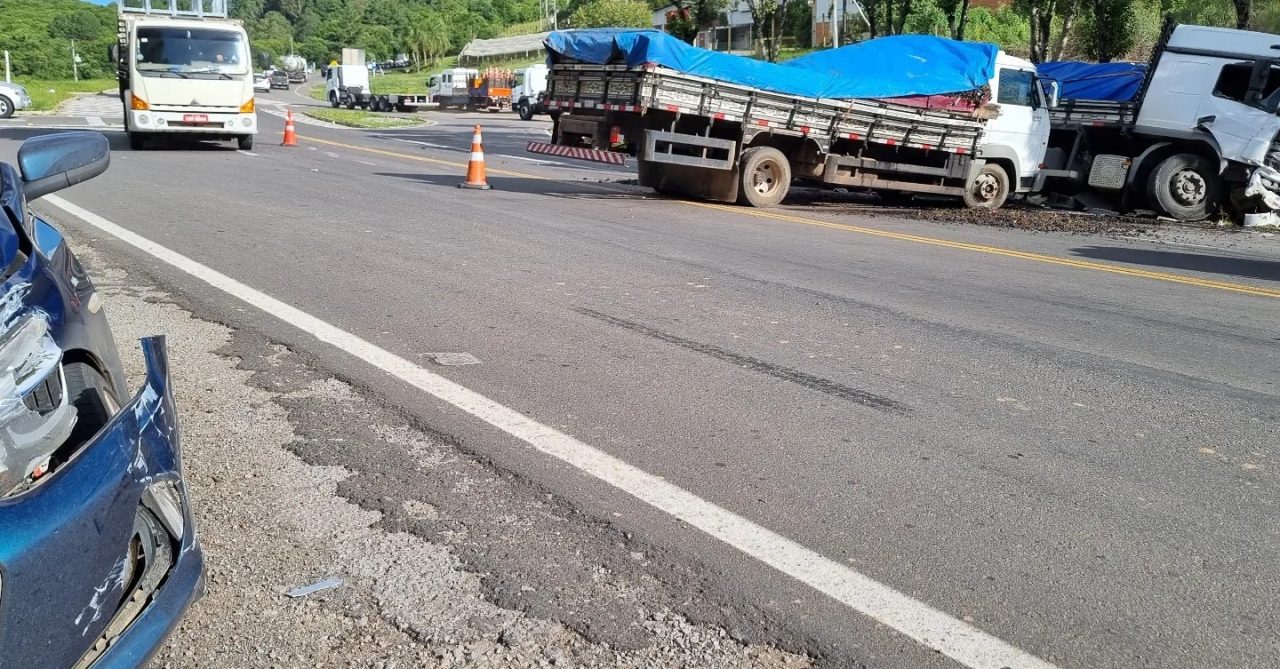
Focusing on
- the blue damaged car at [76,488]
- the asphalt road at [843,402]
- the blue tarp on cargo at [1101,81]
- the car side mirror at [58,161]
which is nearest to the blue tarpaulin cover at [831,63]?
the asphalt road at [843,402]

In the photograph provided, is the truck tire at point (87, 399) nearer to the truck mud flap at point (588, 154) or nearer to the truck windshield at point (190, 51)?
the truck mud flap at point (588, 154)

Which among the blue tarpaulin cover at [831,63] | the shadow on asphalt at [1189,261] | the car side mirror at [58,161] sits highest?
the blue tarpaulin cover at [831,63]

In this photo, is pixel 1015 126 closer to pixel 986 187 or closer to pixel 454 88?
pixel 986 187

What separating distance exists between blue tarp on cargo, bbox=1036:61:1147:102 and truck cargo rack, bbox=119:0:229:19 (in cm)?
1712

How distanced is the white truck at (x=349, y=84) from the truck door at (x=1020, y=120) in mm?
48533

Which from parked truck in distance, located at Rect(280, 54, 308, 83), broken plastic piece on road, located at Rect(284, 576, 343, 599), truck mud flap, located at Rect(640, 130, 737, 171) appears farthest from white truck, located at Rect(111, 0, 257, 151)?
parked truck in distance, located at Rect(280, 54, 308, 83)

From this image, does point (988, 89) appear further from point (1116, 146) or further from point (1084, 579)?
point (1084, 579)

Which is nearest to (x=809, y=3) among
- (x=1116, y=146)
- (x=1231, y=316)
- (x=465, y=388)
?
(x=1116, y=146)

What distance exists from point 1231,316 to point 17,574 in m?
8.35

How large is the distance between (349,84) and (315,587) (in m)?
62.5

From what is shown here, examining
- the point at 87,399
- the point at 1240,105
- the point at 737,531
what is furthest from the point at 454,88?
the point at 87,399

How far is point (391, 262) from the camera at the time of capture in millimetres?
8758

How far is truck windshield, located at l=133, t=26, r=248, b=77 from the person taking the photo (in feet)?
67.3

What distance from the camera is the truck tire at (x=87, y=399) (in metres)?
2.37
